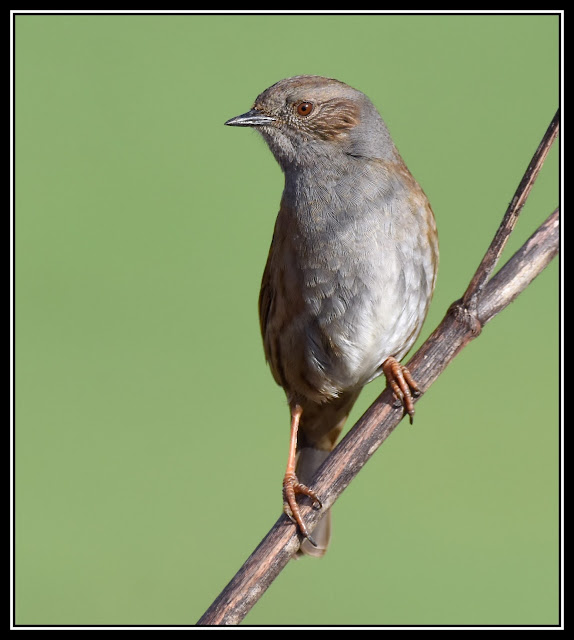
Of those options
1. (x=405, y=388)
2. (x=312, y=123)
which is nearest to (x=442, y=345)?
Result: (x=405, y=388)

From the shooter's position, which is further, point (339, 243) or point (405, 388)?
point (339, 243)

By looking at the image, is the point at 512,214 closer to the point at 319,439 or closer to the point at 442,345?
the point at 442,345

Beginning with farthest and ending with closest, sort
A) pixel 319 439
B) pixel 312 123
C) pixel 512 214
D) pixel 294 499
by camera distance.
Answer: pixel 319 439 < pixel 312 123 < pixel 294 499 < pixel 512 214

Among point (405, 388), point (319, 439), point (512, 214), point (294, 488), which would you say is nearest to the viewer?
point (512, 214)

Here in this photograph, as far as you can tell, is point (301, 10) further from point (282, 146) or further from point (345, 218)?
point (345, 218)

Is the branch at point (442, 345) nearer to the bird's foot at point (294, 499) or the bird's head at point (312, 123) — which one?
the bird's foot at point (294, 499)

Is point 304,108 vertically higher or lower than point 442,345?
higher

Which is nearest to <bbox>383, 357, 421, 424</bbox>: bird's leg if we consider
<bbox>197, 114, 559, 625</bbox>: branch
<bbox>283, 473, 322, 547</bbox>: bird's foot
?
<bbox>197, 114, 559, 625</bbox>: branch
